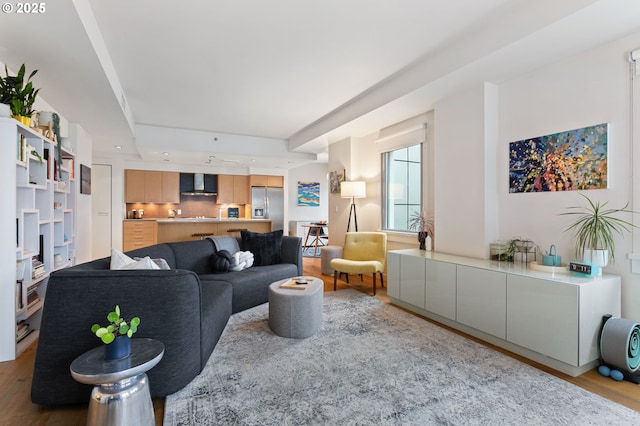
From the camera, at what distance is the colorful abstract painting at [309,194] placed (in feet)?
33.9

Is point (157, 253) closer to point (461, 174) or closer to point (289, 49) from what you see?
point (289, 49)

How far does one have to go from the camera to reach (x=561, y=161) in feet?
9.50

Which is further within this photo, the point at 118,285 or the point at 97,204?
the point at 97,204

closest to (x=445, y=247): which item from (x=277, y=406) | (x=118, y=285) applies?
(x=277, y=406)

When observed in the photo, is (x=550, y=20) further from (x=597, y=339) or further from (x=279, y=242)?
(x=279, y=242)

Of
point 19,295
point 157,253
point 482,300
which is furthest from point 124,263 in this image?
point 482,300

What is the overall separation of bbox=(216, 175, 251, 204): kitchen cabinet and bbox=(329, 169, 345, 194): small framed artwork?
11.6ft

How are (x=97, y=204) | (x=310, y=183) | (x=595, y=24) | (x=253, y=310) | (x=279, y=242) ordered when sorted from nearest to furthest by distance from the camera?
(x=595, y=24)
(x=253, y=310)
(x=279, y=242)
(x=97, y=204)
(x=310, y=183)

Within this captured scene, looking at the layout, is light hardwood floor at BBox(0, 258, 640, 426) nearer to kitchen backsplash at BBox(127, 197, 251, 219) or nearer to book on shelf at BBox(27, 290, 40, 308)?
book on shelf at BBox(27, 290, 40, 308)

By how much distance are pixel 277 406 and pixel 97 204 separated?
7.36 m

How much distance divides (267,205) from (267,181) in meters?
0.70

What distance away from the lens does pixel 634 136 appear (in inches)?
95.5

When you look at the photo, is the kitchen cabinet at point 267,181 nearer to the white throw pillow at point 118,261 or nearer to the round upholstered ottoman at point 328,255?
the round upholstered ottoman at point 328,255

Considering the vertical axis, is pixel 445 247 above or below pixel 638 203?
below
